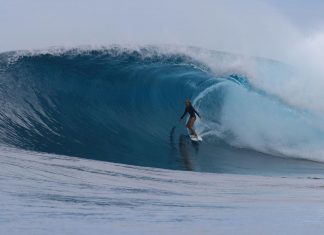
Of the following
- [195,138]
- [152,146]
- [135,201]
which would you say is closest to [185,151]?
[152,146]

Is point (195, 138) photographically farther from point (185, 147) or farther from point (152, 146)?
point (152, 146)

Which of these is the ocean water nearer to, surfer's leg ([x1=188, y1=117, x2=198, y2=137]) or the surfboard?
the surfboard

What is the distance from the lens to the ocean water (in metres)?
5.43

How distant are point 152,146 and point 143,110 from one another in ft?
10.7

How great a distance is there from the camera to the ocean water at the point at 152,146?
543 cm

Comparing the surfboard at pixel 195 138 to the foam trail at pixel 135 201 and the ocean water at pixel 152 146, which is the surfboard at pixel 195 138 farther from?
the foam trail at pixel 135 201

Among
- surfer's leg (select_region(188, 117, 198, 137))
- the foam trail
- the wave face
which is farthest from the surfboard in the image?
the foam trail

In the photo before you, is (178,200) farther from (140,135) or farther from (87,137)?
(140,135)

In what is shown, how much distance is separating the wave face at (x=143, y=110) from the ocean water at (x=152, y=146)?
46mm

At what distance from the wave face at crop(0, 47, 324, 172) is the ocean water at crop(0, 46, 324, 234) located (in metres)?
0.05

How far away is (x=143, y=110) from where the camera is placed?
1590 cm

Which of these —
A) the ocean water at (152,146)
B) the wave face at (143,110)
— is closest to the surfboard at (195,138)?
the wave face at (143,110)

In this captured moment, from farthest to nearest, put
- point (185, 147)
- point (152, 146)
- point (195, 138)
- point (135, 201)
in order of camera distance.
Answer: point (195, 138) → point (185, 147) → point (152, 146) → point (135, 201)

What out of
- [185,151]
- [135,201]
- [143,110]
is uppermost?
[135,201]
